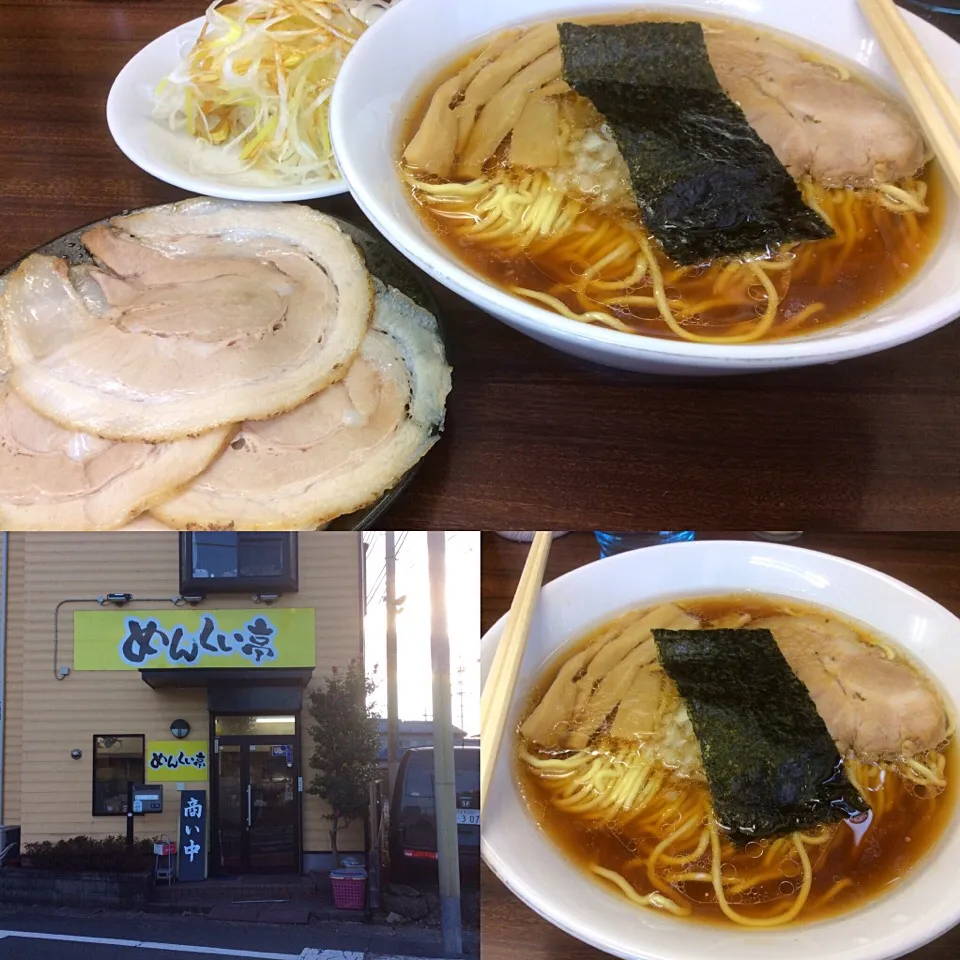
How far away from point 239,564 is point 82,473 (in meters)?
0.22

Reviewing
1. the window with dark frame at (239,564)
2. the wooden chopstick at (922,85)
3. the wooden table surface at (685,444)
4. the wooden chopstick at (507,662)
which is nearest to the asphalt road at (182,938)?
the wooden chopstick at (507,662)

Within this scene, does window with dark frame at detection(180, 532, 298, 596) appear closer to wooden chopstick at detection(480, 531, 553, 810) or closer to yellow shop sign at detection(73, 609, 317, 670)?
yellow shop sign at detection(73, 609, 317, 670)

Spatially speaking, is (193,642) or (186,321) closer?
(193,642)

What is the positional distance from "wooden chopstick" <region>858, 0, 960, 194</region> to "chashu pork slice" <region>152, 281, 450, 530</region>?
1.56 feet

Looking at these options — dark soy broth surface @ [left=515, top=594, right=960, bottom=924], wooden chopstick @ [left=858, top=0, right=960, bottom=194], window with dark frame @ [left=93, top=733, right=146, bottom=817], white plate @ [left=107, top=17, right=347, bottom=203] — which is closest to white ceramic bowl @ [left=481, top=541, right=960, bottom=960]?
dark soy broth surface @ [left=515, top=594, right=960, bottom=924]

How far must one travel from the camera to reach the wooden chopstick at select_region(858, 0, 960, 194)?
0.73 m

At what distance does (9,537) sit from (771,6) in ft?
3.09

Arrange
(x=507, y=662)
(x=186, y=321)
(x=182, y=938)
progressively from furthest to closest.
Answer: (x=186, y=321), (x=507, y=662), (x=182, y=938)

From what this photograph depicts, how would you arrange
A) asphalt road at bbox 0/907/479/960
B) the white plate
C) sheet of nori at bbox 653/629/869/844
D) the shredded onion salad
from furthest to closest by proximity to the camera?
the shredded onion salad, the white plate, sheet of nori at bbox 653/629/869/844, asphalt road at bbox 0/907/479/960

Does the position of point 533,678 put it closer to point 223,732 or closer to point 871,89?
point 223,732

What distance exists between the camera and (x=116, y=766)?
532 mm

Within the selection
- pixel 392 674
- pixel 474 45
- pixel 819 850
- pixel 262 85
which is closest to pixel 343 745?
pixel 392 674

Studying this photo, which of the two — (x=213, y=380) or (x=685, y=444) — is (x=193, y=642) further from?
(x=685, y=444)

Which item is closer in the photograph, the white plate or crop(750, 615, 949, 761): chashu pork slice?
crop(750, 615, 949, 761): chashu pork slice
